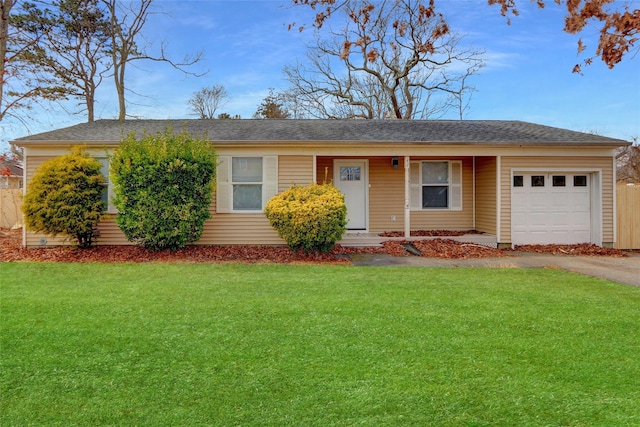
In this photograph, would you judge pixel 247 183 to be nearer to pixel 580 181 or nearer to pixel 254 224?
pixel 254 224

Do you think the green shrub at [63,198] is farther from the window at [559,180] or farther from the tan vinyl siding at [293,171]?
the window at [559,180]

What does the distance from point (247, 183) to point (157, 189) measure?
2.42 m

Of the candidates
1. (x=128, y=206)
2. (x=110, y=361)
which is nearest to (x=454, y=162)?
(x=128, y=206)

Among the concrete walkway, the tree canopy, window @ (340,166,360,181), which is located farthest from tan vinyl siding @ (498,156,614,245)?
the tree canopy

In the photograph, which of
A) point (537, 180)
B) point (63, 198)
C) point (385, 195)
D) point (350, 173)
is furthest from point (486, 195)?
point (63, 198)

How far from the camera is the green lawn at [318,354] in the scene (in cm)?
286

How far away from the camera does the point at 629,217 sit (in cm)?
1165

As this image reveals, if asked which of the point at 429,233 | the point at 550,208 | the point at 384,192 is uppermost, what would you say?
Answer: the point at 384,192

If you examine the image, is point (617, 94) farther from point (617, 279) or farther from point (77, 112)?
point (77, 112)

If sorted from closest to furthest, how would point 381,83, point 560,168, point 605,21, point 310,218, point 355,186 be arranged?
point 605,21, point 310,218, point 560,168, point 355,186, point 381,83

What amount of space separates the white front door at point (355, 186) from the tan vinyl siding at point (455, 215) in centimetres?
149

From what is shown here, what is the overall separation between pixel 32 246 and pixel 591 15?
1244cm

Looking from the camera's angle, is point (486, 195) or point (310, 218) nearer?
point (310, 218)

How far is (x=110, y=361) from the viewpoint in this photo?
12.0 ft
